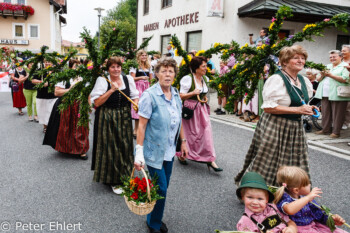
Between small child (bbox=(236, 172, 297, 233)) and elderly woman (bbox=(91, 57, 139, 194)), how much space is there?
7.23 feet

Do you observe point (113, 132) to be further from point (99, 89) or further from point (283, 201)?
point (283, 201)

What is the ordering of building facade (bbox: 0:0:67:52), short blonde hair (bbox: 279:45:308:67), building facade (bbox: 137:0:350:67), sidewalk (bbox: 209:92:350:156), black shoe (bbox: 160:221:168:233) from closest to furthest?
1. short blonde hair (bbox: 279:45:308:67)
2. black shoe (bbox: 160:221:168:233)
3. sidewalk (bbox: 209:92:350:156)
4. building facade (bbox: 137:0:350:67)
5. building facade (bbox: 0:0:67:52)

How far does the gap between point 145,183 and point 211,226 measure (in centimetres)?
110

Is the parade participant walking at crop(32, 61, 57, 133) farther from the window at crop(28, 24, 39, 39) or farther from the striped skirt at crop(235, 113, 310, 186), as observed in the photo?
the window at crop(28, 24, 39, 39)

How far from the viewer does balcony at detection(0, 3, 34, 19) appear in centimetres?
3100

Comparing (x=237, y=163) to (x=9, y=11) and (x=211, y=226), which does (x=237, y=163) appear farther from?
(x=9, y=11)

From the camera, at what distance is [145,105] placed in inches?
112

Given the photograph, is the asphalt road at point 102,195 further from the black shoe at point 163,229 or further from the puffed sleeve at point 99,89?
the puffed sleeve at point 99,89

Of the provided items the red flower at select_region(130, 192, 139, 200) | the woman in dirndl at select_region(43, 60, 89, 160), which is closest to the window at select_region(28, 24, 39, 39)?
the woman in dirndl at select_region(43, 60, 89, 160)

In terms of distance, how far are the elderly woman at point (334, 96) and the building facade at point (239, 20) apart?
488 centimetres

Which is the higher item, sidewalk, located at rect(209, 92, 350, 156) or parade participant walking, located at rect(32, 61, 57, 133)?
parade participant walking, located at rect(32, 61, 57, 133)

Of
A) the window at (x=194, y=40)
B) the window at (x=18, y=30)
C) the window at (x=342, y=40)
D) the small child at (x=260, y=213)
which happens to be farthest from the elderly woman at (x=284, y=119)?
the window at (x=18, y=30)

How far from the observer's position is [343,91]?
7227 millimetres

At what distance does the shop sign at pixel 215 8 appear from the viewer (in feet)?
44.3
